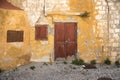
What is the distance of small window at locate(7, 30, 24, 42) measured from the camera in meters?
12.5

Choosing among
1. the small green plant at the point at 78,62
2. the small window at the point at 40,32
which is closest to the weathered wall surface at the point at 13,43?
the small window at the point at 40,32

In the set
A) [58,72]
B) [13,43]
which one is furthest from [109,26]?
[13,43]

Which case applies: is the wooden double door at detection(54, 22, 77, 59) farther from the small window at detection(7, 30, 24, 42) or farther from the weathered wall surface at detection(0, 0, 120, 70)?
the small window at detection(7, 30, 24, 42)

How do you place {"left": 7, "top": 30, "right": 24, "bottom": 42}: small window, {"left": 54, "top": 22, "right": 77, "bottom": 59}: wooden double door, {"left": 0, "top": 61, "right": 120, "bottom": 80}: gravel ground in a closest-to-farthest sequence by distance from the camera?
1. {"left": 0, "top": 61, "right": 120, "bottom": 80}: gravel ground
2. {"left": 7, "top": 30, "right": 24, "bottom": 42}: small window
3. {"left": 54, "top": 22, "right": 77, "bottom": 59}: wooden double door

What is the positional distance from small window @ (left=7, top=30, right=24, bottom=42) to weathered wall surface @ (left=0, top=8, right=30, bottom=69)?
6.1 inches

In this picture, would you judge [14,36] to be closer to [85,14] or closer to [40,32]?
[40,32]

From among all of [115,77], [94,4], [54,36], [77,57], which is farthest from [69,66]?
[94,4]

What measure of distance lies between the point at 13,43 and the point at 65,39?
115 inches

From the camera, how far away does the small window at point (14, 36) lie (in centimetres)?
1252

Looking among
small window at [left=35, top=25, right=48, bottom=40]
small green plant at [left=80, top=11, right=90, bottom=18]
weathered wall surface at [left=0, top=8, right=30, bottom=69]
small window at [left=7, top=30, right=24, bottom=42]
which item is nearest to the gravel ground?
weathered wall surface at [left=0, top=8, right=30, bottom=69]

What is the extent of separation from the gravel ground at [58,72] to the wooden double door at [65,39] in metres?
0.87

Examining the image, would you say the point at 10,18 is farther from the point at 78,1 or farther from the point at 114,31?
the point at 114,31

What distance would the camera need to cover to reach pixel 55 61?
13695mm

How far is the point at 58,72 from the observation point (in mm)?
11539
